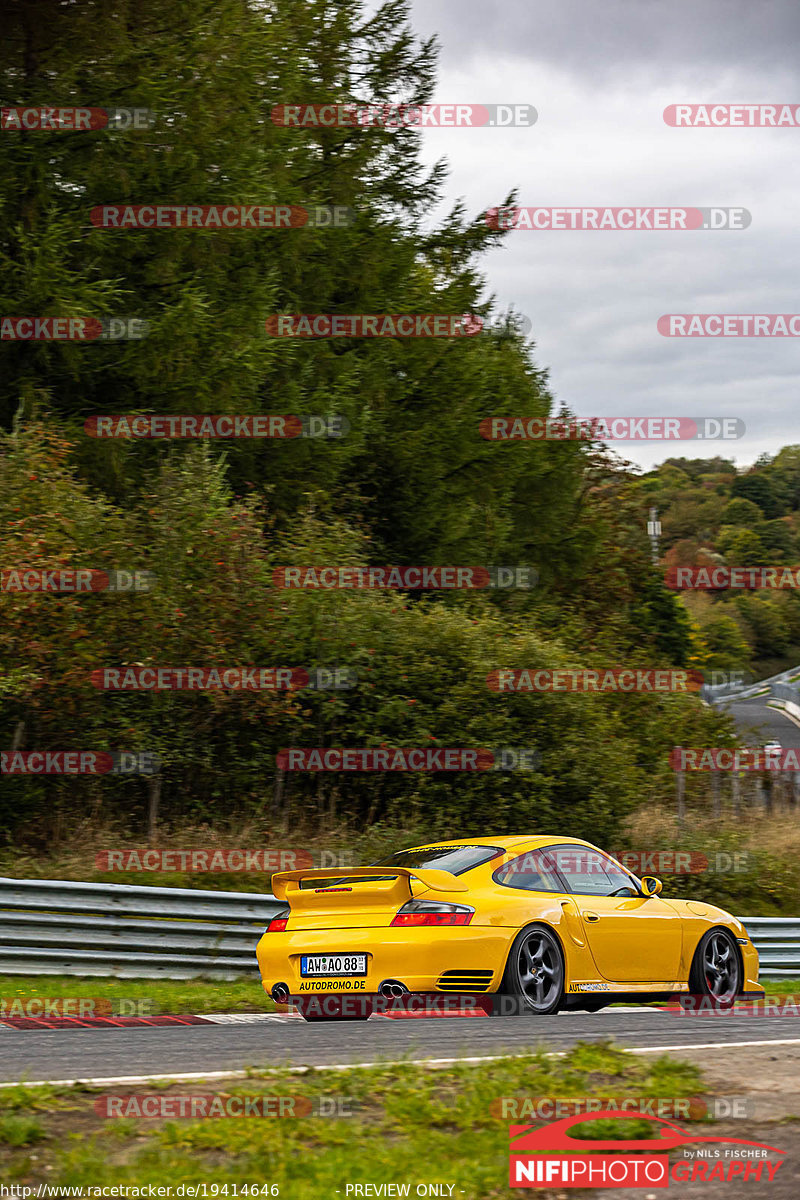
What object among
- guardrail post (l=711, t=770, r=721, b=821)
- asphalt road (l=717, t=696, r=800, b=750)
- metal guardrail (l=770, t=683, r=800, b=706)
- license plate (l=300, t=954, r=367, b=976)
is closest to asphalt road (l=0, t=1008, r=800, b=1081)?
license plate (l=300, t=954, r=367, b=976)

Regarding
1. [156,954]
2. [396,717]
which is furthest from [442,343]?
[156,954]

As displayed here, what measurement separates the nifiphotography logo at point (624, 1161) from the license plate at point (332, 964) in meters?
3.91

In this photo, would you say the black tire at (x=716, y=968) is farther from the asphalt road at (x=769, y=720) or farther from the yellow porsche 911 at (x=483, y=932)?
the asphalt road at (x=769, y=720)

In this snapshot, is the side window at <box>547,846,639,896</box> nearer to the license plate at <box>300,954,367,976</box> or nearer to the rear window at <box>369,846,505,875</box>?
the rear window at <box>369,846,505,875</box>

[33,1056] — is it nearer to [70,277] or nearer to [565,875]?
[565,875]

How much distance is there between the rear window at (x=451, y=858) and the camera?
9391mm

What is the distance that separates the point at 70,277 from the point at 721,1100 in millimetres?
16058

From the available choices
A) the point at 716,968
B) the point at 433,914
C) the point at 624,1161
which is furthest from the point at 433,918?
the point at 624,1161

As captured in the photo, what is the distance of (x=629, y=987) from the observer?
9867 millimetres

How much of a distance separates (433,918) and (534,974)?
3.10 ft

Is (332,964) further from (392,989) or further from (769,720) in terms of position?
(769,720)

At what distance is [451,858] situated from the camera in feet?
31.5

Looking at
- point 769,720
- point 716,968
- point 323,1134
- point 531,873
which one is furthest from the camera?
point 769,720

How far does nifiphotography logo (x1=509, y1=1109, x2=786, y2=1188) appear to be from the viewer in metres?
4.41
